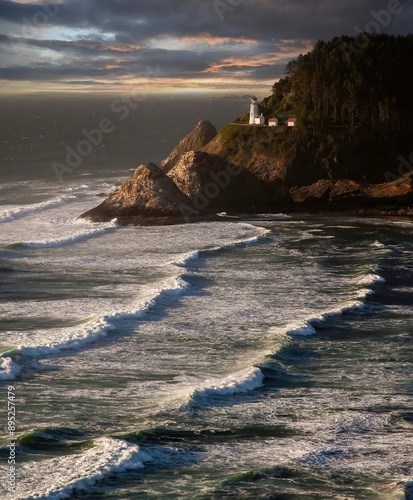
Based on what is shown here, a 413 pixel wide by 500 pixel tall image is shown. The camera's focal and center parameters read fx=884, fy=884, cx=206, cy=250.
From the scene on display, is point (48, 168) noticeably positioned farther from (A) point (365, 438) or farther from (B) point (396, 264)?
(A) point (365, 438)

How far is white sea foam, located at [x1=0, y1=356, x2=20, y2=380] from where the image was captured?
31661mm

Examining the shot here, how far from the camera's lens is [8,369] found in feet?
105

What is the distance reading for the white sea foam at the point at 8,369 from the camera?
3166 cm

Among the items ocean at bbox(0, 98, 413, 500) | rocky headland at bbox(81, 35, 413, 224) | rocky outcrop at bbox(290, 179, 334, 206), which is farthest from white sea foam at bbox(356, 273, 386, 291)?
rocky outcrop at bbox(290, 179, 334, 206)

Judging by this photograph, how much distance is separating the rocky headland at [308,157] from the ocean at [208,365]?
369 inches

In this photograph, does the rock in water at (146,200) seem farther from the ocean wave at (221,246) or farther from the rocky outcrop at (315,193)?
the rocky outcrop at (315,193)

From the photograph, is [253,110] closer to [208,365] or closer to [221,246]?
[221,246]

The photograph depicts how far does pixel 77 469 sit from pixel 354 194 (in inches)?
2158

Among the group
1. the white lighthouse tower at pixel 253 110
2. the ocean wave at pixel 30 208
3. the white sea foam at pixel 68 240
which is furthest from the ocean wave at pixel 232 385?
the white lighthouse tower at pixel 253 110

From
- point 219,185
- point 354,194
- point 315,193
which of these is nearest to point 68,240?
point 219,185

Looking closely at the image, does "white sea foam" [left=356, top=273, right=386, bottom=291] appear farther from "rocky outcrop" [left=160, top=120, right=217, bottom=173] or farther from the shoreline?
"rocky outcrop" [left=160, top=120, right=217, bottom=173]

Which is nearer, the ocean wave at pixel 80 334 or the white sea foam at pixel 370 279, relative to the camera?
the ocean wave at pixel 80 334

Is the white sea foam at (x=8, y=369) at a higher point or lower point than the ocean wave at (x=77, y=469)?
higher

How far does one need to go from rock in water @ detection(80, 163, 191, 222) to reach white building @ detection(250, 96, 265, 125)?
1998 cm
